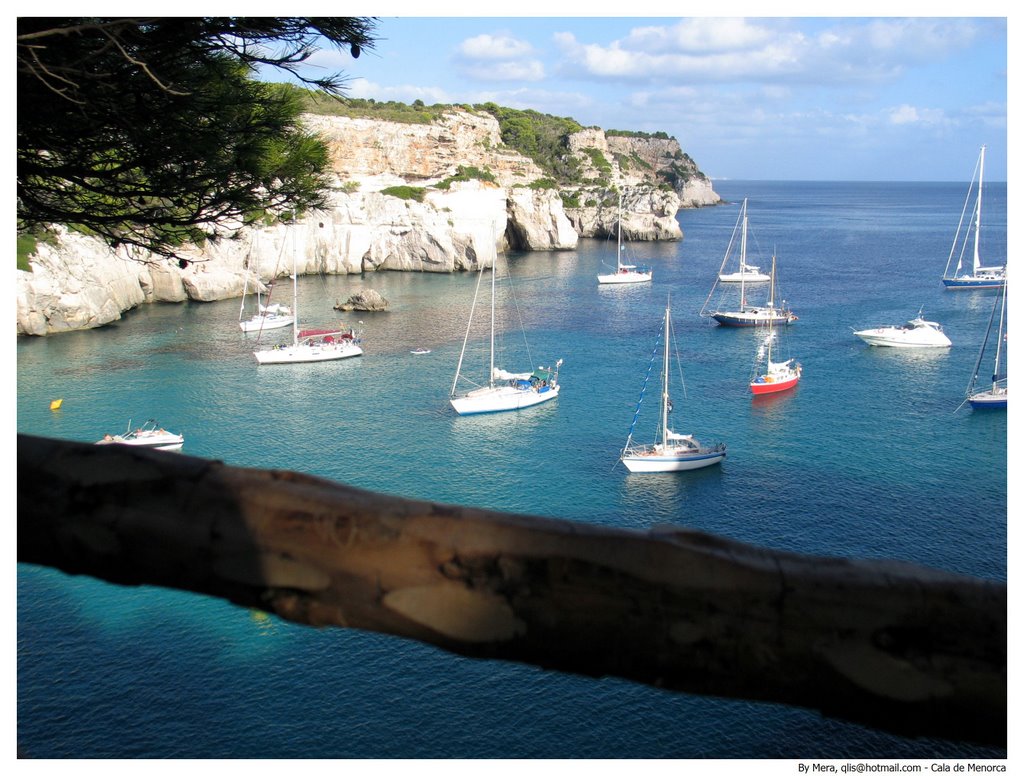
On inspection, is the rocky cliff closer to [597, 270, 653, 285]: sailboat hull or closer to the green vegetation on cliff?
the green vegetation on cliff

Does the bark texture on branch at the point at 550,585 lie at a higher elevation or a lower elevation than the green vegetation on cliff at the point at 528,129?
lower

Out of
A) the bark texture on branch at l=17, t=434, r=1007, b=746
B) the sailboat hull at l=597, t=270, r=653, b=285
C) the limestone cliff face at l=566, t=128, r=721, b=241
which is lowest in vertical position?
the bark texture on branch at l=17, t=434, r=1007, b=746

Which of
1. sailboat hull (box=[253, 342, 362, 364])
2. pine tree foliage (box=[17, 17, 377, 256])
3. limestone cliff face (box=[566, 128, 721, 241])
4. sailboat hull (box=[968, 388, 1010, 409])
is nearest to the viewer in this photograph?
pine tree foliage (box=[17, 17, 377, 256])

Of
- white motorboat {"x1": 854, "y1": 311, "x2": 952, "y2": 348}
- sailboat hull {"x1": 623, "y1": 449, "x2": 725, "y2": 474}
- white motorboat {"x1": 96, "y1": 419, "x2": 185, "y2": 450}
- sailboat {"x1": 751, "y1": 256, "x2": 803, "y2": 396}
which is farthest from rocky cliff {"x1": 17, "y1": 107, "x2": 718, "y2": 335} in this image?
sailboat hull {"x1": 623, "y1": 449, "x2": 725, "y2": 474}

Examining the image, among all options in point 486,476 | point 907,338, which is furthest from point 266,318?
point 907,338

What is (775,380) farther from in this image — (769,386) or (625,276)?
(625,276)

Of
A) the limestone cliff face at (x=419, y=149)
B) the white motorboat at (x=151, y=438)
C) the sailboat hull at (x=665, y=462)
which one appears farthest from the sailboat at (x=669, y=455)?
the limestone cliff face at (x=419, y=149)

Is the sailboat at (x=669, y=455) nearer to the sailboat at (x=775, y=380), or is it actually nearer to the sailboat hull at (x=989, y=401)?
the sailboat at (x=775, y=380)
